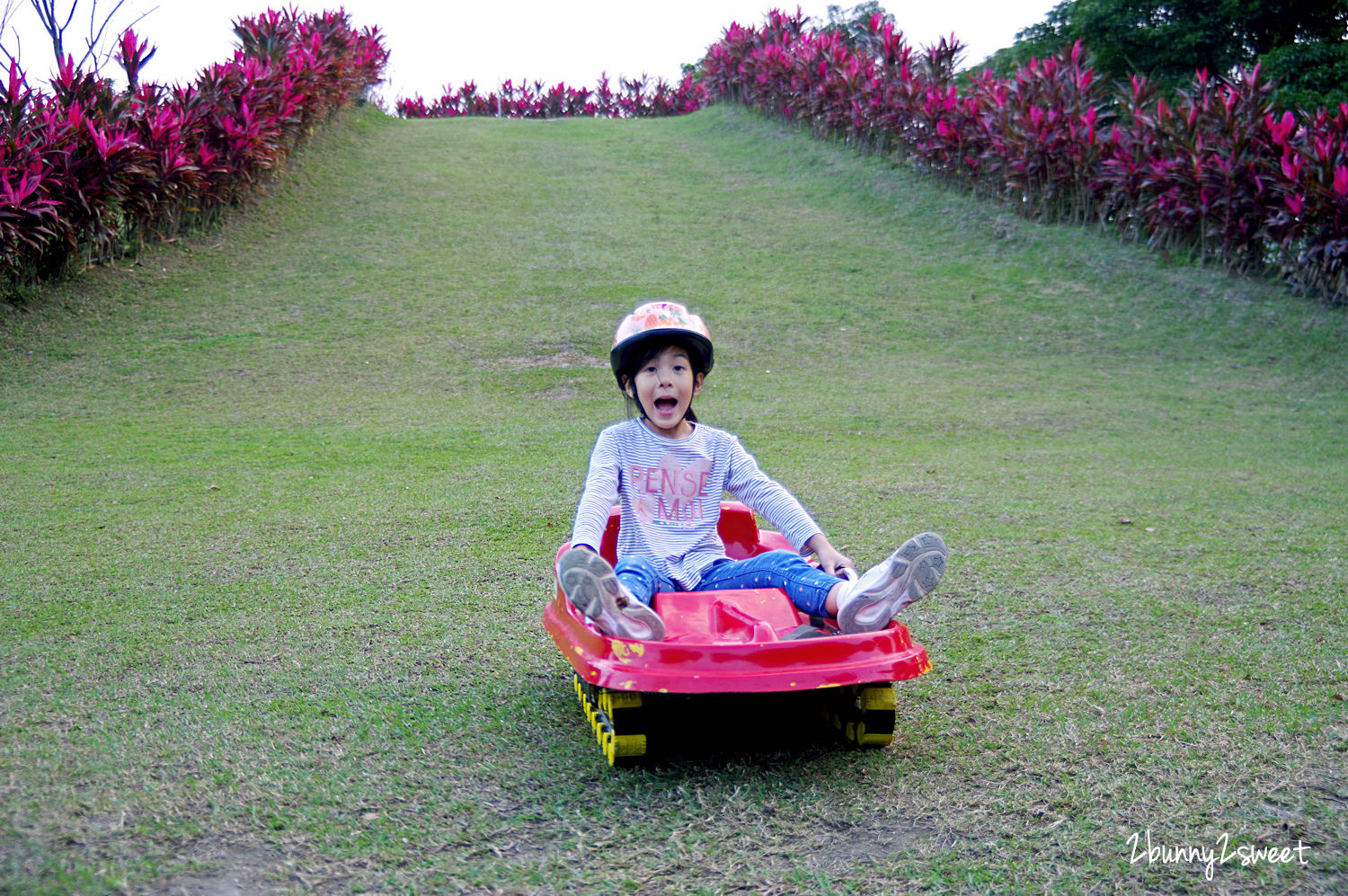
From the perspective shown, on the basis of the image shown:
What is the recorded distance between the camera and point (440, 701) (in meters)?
2.78

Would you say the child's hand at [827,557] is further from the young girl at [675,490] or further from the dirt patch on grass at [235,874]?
the dirt patch on grass at [235,874]

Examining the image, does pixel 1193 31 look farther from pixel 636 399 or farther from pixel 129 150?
pixel 636 399

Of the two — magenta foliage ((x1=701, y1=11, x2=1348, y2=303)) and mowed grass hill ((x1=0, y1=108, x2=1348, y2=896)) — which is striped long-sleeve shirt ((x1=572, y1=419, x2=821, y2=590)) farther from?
magenta foliage ((x1=701, y1=11, x2=1348, y2=303))

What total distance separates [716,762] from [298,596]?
1.88 meters

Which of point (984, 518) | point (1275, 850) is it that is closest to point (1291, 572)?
point (984, 518)

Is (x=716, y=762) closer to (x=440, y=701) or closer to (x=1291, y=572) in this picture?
(x=440, y=701)

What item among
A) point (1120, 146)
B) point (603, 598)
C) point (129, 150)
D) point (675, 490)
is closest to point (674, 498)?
point (675, 490)

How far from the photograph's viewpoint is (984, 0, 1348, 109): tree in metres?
18.4

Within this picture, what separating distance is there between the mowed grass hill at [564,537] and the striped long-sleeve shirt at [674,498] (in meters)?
0.44

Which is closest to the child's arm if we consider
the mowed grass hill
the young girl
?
the young girl

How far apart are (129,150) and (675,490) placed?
812 cm

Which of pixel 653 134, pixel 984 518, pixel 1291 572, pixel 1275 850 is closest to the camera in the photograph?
pixel 1275 850

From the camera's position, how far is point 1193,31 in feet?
63.8

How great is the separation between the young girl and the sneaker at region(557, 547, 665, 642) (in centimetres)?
31
